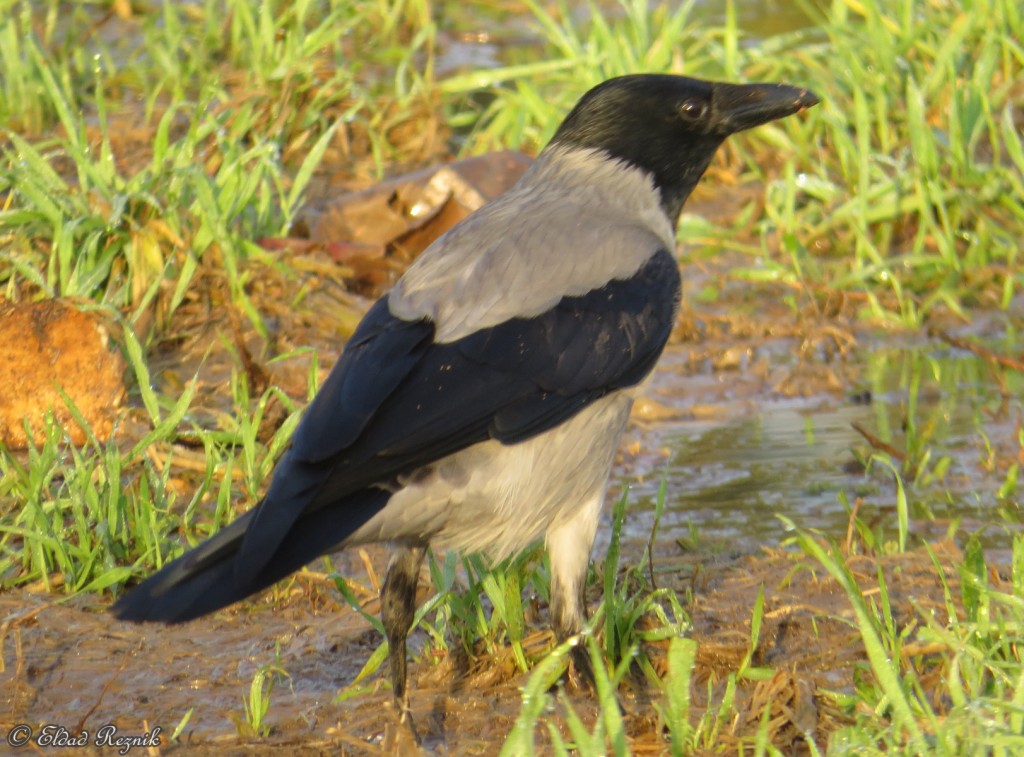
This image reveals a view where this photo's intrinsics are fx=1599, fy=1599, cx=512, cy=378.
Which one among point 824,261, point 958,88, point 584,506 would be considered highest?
point 584,506

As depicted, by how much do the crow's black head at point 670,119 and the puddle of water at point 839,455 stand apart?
929 millimetres

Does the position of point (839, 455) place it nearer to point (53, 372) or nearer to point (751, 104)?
point (751, 104)

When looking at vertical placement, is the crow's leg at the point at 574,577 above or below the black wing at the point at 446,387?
below

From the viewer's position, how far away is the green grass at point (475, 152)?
336 centimetres

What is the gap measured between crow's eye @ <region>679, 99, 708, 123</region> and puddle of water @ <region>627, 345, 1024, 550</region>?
1.04m

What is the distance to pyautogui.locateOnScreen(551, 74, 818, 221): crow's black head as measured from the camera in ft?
13.4

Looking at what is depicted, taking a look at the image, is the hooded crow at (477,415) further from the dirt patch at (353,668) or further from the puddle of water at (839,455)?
the puddle of water at (839,455)

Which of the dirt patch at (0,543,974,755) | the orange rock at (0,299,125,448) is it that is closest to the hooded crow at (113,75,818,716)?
the dirt patch at (0,543,974,755)

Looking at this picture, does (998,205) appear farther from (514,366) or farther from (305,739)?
(305,739)

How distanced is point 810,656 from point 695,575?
0.46 meters

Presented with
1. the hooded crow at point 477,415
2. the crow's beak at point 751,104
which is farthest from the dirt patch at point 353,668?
the crow's beak at point 751,104

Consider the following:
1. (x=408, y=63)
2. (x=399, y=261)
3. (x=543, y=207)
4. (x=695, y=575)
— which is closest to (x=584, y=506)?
(x=695, y=575)

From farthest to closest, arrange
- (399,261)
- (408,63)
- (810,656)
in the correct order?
(408,63)
(399,261)
(810,656)

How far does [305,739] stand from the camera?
322cm
